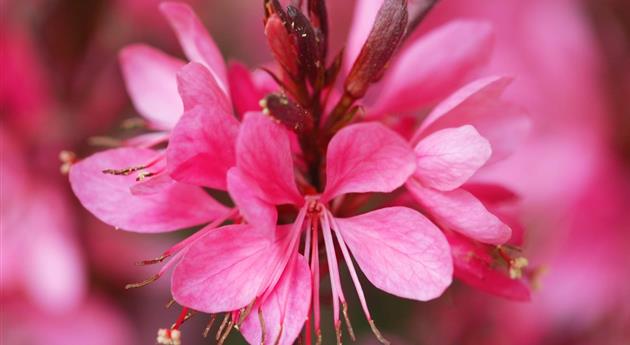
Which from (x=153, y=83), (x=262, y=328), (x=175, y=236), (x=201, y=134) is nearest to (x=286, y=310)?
(x=262, y=328)

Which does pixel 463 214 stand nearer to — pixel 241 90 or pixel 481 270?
pixel 481 270

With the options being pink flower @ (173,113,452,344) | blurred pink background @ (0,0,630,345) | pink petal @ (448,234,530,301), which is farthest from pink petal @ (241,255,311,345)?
blurred pink background @ (0,0,630,345)

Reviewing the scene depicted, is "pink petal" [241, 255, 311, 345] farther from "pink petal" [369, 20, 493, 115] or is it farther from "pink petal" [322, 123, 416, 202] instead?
"pink petal" [369, 20, 493, 115]

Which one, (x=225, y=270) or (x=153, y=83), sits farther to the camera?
(x=153, y=83)

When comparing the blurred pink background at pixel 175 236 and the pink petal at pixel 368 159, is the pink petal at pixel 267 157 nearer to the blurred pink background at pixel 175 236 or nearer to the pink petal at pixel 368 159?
the pink petal at pixel 368 159

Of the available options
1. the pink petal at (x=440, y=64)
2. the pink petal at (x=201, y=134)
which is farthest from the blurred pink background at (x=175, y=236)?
the pink petal at (x=201, y=134)

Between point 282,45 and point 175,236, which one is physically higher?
point 282,45
